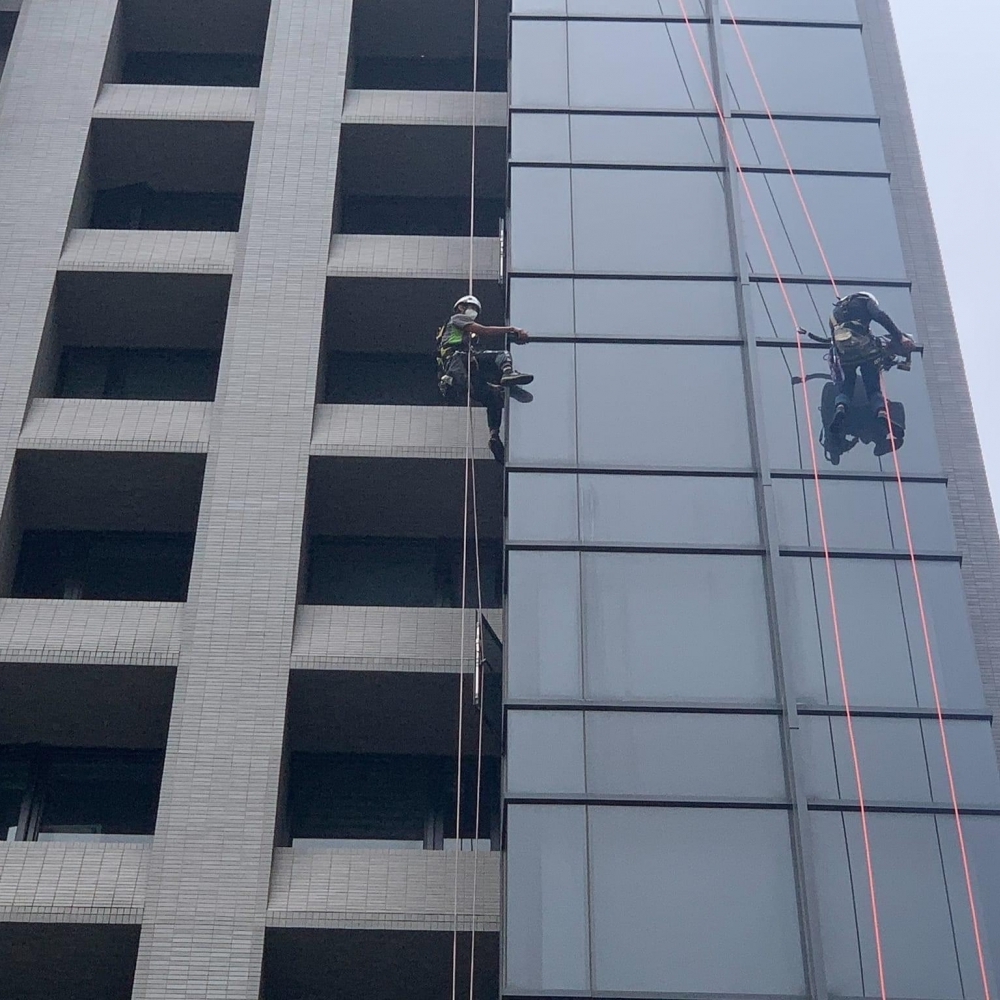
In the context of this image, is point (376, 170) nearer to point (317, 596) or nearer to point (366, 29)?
point (366, 29)

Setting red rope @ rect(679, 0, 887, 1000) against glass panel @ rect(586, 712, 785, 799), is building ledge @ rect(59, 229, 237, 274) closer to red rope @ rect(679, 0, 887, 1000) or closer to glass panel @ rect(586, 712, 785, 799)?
red rope @ rect(679, 0, 887, 1000)

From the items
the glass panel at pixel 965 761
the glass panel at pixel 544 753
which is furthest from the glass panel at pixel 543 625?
the glass panel at pixel 965 761

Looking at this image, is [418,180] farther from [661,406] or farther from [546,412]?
[661,406]

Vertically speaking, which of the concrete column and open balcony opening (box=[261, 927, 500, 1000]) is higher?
the concrete column

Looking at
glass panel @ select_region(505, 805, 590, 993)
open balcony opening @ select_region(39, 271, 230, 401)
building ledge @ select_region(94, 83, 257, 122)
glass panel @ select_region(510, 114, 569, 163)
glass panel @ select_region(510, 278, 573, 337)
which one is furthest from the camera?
building ledge @ select_region(94, 83, 257, 122)

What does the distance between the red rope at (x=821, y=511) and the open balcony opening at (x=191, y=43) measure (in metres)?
7.57

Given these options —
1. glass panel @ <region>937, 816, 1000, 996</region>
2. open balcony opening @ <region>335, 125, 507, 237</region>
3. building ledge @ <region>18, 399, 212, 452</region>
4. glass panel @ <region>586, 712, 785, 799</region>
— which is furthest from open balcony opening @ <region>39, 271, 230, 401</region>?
glass panel @ <region>937, 816, 1000, 996</region>

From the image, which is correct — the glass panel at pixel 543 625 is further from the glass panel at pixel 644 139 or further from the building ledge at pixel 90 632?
the glass panel at pixel 644 139

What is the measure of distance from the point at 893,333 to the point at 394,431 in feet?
21.3

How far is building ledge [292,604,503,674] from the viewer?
18.4 meters

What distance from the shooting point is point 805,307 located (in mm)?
19594

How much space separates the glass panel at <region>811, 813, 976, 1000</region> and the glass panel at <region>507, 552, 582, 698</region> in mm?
3019

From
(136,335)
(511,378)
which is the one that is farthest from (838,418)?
(136,335)

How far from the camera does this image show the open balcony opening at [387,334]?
22016 mm
